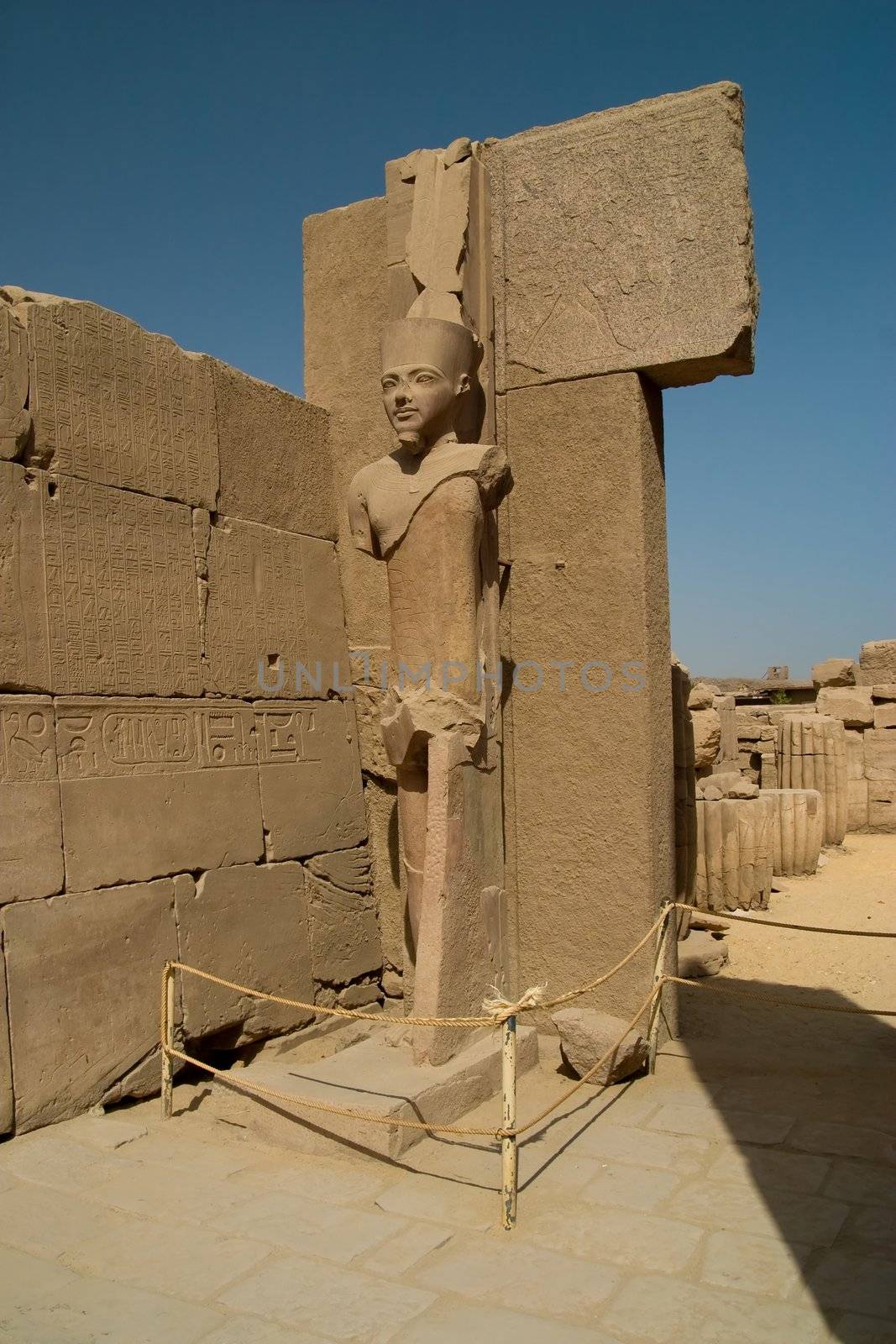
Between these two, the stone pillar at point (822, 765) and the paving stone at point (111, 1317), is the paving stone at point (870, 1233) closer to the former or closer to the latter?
the paving stone at point (111, 1317)

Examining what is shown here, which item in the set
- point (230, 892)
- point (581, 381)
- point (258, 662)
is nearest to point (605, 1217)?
point (230, 892)

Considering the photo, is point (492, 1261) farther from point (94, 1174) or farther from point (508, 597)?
point (508, 597)

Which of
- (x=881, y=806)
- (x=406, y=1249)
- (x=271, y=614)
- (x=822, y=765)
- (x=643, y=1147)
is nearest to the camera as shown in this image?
(x=406, y=1249)

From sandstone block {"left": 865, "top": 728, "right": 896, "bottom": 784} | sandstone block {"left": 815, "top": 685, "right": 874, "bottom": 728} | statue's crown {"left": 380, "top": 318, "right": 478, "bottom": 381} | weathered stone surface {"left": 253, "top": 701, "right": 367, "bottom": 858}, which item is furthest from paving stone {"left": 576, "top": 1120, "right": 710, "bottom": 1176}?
sandstone block {"left": 815, "top": 685, "right": 874, "bottom": 728}

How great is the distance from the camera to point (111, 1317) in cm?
285

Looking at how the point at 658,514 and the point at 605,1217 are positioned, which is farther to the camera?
the point at 658,514

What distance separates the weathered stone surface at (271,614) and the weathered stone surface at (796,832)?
236 inches

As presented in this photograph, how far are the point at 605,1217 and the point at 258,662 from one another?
2.90 m

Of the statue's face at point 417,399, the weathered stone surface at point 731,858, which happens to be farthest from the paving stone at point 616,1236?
the weathered stone surface at point 731,858

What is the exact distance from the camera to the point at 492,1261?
315 cm

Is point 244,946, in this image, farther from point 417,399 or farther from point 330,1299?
point 417,399

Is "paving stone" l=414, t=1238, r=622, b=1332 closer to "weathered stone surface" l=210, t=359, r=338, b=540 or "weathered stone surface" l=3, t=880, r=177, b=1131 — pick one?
"weathered stone surface" l=3, t=880, r=177, b=1131

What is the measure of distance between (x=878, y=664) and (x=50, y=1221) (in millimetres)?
14361

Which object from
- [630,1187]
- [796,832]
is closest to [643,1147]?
[630,1187]
